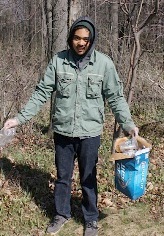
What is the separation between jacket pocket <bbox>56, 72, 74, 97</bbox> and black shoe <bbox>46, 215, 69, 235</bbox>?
125 cm

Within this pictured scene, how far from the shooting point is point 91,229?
350 centimetres

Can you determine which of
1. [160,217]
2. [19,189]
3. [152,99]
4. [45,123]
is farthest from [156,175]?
[152,99]

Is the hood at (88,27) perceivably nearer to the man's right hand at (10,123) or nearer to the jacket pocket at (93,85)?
the jacket pocket at (93,85)

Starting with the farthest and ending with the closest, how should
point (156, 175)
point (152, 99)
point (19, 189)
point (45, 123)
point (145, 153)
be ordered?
point (152, 99) → point (45, 123) → point (156, 175) → point (19, 189) → point (145, 153)

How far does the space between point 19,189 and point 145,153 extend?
172 cm

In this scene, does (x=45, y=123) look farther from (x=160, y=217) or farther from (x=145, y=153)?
(x=145, y=153)

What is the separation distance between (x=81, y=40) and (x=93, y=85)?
381 millimetres

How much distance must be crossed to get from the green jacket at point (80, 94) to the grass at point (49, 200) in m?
1.02

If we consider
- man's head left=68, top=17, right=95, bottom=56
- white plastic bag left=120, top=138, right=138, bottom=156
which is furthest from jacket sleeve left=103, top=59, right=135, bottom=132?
man's head left=68, top=17, right=95, bottom=56

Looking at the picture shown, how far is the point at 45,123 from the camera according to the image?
246 inches

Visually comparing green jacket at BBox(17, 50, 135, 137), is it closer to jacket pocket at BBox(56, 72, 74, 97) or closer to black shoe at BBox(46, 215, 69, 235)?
jacket pocket at BBox(56, 72, 74, 97)

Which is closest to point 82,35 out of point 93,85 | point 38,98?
point 93,85

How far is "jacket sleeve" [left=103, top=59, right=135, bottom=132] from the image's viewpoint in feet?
10.2

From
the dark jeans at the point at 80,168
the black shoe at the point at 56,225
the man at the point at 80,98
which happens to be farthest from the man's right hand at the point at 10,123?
the black shoe at the point at 56,225
